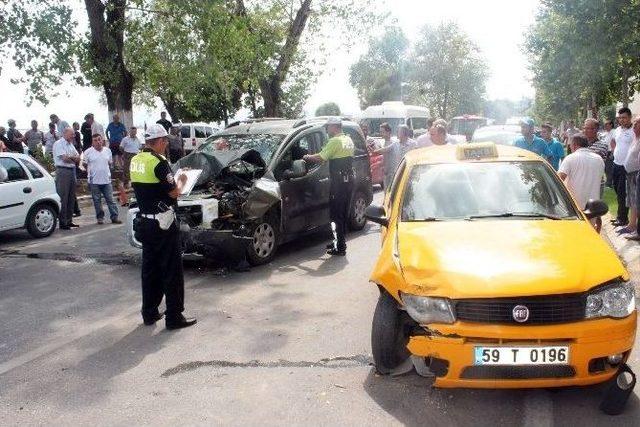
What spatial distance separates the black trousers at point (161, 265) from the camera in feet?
18.5

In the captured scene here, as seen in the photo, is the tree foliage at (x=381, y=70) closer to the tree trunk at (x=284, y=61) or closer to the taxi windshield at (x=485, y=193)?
the tree trunk at (x=284, y=61)

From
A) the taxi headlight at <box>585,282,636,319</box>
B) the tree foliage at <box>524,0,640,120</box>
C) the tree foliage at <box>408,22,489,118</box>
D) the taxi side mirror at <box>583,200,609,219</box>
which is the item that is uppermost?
the tree foliage at <box>408,22,489,118</box>

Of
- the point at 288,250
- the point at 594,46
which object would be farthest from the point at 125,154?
the point at 594,46

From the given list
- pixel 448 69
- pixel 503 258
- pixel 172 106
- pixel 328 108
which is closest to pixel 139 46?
pixel 503 258

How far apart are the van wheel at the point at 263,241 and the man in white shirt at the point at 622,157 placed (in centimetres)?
557

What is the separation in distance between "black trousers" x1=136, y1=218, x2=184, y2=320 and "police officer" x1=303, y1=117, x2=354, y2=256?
118 inches

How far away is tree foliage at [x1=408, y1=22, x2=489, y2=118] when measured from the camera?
52656mm

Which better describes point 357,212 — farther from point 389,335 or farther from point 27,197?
point 389,335

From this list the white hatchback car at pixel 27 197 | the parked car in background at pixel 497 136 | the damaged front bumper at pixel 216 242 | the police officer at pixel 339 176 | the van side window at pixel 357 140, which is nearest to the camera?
the damaged front bumper at pixel 216 242

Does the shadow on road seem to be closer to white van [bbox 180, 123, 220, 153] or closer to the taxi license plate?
the taxi license plate

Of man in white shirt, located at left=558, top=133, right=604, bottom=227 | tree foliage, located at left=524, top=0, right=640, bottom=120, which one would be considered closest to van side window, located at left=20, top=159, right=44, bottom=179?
man in white shirt, located at left=558, top=133, right=604, bottom=227

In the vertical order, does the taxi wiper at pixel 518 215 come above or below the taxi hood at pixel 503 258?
above

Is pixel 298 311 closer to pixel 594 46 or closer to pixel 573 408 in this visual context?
pixel 573 408

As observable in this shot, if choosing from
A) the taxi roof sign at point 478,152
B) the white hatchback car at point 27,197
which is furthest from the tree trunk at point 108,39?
the taxi roof sign at point 478,152
